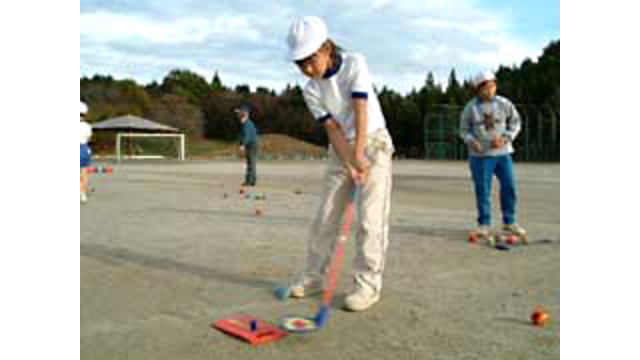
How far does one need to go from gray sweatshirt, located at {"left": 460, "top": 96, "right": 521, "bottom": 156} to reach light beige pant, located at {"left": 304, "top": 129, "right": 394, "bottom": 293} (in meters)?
2.50

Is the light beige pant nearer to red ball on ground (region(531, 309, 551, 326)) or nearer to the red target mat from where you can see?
the red target mat

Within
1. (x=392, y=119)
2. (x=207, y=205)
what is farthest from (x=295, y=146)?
(x=207, y=205)

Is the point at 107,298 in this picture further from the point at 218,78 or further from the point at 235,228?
the point at 218,78

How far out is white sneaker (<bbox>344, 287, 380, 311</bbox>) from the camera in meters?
3.37

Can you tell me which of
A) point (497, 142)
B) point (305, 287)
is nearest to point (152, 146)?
point (497, 142)

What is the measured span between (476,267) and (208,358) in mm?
2558

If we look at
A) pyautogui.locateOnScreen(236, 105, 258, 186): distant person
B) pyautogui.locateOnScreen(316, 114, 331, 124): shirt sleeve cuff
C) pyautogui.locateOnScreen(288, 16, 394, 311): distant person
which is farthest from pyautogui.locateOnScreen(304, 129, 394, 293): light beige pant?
pyautogui.locateOnScreen(236, 105, 258, 186): distant person

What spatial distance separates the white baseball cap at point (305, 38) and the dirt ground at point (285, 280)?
5.06 feet

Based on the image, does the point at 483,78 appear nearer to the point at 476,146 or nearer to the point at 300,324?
the point at 476,146

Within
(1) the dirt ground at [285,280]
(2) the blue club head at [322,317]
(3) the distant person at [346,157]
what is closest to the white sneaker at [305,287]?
(3) the distant person at [346,157]

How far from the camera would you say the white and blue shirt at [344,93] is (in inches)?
142

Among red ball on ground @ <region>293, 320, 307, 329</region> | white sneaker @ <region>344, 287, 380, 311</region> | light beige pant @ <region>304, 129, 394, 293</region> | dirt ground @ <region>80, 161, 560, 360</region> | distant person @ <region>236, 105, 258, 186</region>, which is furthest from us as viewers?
distant person @ <region>236, 105, 258, 186</region>

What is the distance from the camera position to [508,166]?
19.5 ft
